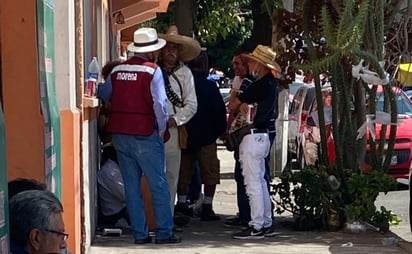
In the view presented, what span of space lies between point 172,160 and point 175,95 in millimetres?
622

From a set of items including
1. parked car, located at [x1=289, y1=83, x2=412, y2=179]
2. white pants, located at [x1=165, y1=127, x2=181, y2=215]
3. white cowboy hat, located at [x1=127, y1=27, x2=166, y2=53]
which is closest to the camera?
white cowboy hat, located at [x1=127, y1=27, x2=166, y2=53]

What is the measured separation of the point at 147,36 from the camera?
8.60m

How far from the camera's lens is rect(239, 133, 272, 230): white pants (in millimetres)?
9086

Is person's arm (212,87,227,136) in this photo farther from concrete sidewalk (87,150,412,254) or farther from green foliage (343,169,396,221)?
green foliage (343,169,396,221)

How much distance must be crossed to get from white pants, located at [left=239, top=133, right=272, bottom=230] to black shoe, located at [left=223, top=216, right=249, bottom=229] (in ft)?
1.82

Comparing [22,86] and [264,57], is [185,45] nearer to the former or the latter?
[264,57]

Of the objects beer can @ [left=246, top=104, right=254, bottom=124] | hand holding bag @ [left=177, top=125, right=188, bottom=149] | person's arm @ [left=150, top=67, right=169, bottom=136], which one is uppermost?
person's arm @ [left=150, top=67, right=169, bottom=136]

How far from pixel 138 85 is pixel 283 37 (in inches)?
108

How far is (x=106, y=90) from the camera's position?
8.47m

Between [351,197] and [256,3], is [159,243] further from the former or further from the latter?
[256,3]

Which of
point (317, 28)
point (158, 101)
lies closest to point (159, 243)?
point (158, 101)

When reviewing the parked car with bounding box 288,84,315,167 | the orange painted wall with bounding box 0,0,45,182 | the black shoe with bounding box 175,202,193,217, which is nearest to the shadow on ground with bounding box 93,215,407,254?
the black shoe with bounding box 175,202,193,217

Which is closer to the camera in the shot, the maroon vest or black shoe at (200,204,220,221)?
the maroon vest

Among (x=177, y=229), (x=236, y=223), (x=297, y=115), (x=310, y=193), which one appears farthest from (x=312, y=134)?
(x=177, y=229)
